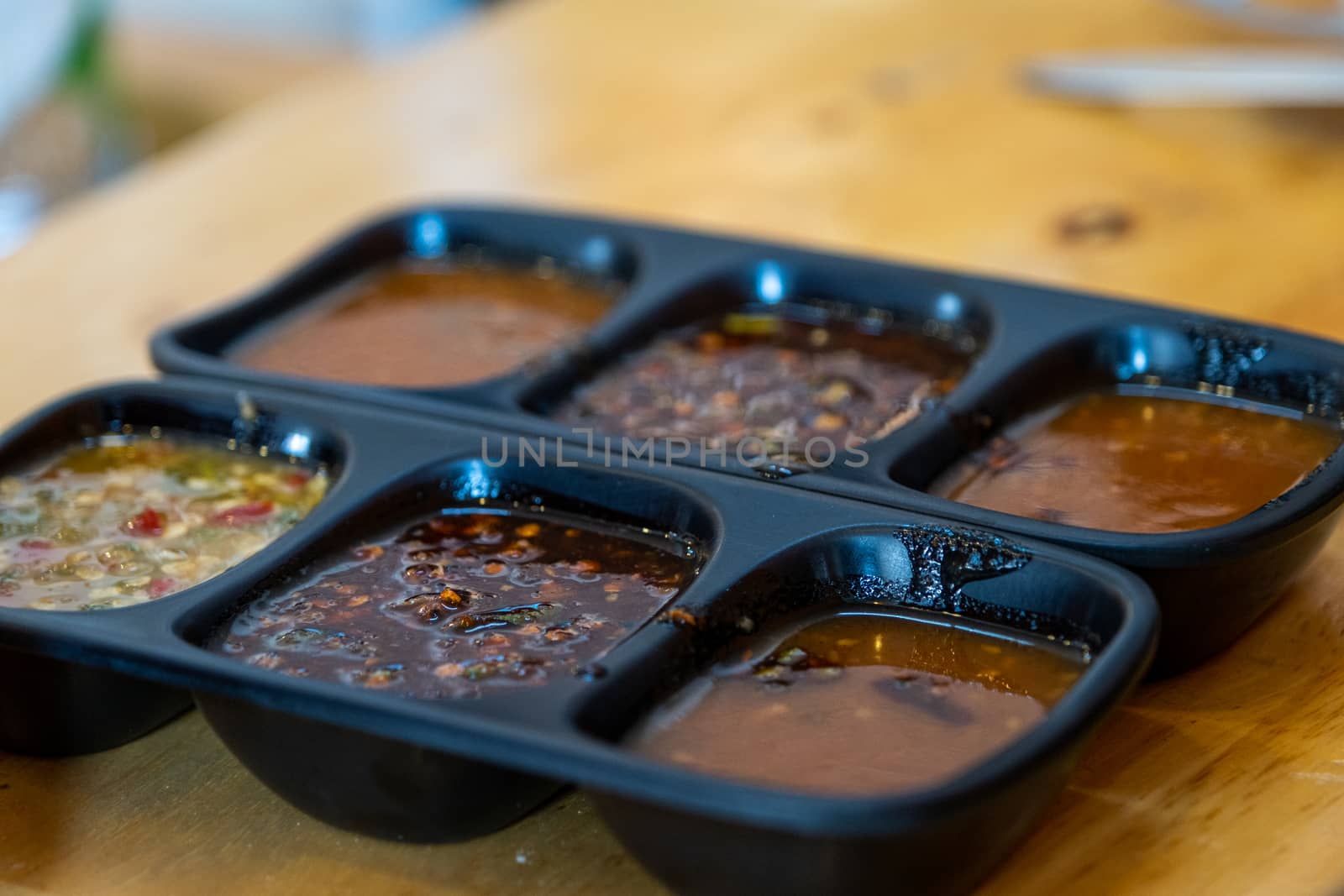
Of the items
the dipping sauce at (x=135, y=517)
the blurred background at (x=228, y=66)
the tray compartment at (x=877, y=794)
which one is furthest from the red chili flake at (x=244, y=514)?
Answer: the blurred background at (x=228, y=66)

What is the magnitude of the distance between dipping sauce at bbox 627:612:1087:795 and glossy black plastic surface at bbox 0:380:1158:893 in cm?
3

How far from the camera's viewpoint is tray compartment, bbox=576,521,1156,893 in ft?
3.53

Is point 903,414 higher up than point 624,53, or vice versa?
point 624,53

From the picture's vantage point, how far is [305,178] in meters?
2.63

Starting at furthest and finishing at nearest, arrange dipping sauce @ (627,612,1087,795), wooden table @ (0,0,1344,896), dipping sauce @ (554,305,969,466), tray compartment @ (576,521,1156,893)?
dipping sauce @ (554,305,969,466) → wooden table @ (0,0,1344,896) → dipping sauce @ (627,612,1087,795) → tray compartment @ (576,521,1156,893)

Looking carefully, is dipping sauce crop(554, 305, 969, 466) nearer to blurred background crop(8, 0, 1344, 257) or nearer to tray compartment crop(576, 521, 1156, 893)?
tray compartment crop(576, 521, 1156, 893)

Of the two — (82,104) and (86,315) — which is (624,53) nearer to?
(86,315)

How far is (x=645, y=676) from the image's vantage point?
4.20ft

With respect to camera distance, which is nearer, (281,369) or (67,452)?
(67,452)

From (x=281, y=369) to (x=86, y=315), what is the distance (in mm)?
500

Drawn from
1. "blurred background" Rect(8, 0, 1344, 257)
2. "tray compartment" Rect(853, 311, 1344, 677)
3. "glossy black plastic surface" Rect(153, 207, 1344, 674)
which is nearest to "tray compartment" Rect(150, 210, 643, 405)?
"glossy black plastic surface" Rect(153, 207, 1344, 674)

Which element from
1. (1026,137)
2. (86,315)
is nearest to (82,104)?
(86,315)

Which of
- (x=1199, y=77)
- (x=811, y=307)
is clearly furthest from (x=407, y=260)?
(x=1199, y=77)

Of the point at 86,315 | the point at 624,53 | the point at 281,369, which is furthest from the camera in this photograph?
the point at 624,53
